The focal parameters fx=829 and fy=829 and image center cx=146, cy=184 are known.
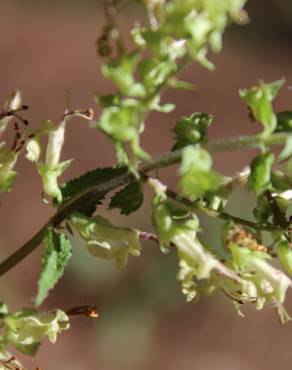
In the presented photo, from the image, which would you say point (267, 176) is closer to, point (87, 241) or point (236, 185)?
point (236, 185)

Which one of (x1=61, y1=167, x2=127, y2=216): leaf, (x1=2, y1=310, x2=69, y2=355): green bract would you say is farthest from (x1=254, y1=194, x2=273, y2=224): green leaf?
(x1=2, y1=310, x2=69, y2=355): green bract

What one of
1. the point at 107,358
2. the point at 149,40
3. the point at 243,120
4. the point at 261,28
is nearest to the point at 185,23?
the point at 149,40

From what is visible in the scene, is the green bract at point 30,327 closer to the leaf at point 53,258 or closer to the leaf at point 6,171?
the leaf at point 53,258

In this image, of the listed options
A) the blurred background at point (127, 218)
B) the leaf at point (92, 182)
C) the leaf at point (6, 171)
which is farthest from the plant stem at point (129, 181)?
the blurred background at point (127, 218)

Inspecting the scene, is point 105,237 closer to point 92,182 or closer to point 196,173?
point 92,182

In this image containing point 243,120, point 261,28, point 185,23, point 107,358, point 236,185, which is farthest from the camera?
point 261,28

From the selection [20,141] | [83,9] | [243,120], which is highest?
[83,9]
